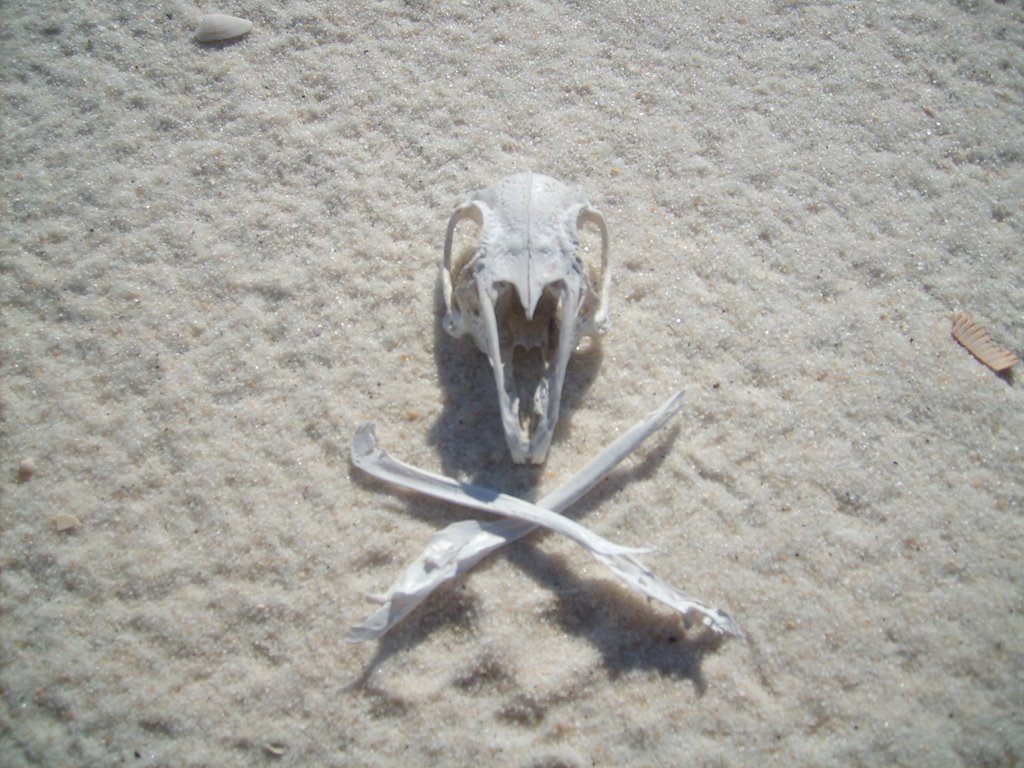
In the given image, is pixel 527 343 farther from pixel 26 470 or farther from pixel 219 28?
pixel 219 28

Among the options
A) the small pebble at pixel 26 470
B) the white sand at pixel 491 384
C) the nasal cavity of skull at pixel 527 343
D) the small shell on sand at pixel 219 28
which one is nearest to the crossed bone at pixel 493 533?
the white sand at pixel 491 384

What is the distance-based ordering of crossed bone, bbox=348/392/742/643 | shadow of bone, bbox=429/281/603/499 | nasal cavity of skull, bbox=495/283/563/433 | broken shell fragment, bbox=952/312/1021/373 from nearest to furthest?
1. crossed bone, bbox=348/392/742/643
2. nasal cavity of skull, bbox=495/283/563/433
3. shadow of bone, bbox=429/281/603/499
4. broken shell fragment, bbox=952/312/1021/373

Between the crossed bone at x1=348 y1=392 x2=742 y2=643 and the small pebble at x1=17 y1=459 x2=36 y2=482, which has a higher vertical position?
the crossed bone at x1=348 y1=392 x2=742 y2=643

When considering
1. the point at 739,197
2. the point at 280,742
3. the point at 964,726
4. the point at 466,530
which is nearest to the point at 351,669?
the point at 280,742

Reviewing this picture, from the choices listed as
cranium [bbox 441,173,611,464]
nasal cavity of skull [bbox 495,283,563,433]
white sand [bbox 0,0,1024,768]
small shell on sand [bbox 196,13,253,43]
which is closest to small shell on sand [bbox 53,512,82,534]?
white sand [bbox 0,0,1024,768]

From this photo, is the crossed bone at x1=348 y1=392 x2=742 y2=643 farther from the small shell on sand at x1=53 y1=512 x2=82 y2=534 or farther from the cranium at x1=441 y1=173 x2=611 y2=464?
the small shell on sand at x1=53 y1=512 x2=82 y2=534

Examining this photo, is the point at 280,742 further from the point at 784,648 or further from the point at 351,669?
the point at 784,648
